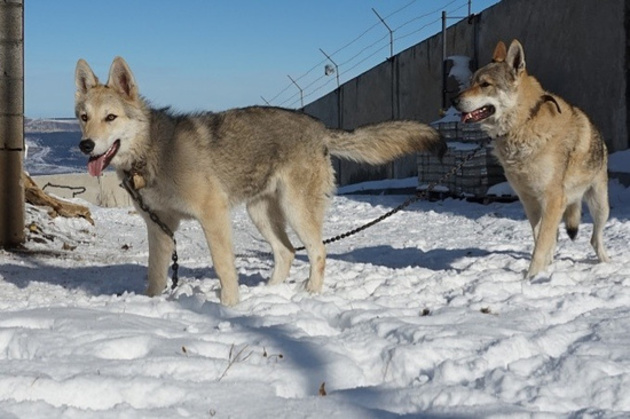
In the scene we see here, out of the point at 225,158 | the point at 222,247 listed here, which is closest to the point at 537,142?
the point at 225,158

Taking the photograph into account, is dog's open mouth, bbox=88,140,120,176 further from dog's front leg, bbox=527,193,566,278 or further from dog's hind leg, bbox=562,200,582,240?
dog's hind leg, bbox=562,200,582,240

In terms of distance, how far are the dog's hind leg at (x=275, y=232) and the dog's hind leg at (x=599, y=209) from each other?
2724 mm

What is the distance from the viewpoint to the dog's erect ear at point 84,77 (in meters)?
5.16

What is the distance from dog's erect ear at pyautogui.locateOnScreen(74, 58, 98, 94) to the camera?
16.9ft

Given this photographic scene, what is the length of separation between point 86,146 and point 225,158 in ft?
3.19

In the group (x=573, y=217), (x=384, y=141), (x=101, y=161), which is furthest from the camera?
(x=573, y=217)

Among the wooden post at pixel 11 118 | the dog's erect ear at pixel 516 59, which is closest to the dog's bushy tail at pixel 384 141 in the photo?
the dog's erect ear at pixel 516 59

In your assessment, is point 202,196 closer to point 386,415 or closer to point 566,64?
point 386,415

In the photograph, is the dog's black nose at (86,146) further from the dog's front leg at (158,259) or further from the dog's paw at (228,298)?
the dog's paw at (228,298)

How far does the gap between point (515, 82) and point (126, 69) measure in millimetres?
3216

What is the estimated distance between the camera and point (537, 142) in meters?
6.20

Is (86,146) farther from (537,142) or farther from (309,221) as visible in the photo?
(537,142)

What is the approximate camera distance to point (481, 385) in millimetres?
3203

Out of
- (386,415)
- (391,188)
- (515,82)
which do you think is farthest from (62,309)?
(391,188)
